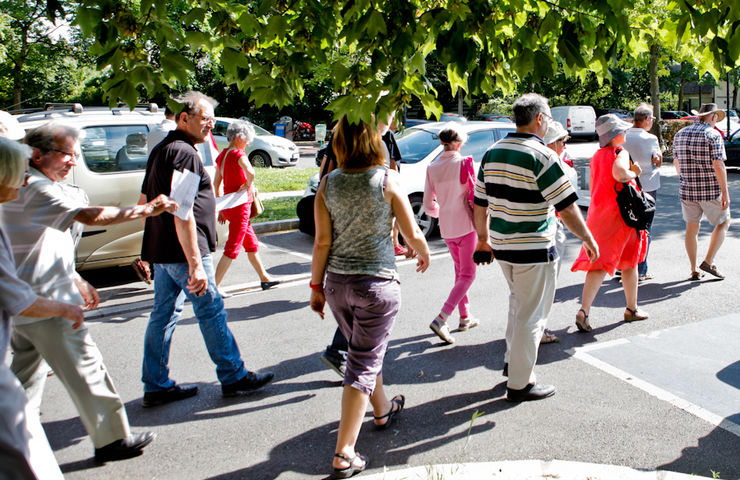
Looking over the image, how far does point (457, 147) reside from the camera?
5195 millimetres

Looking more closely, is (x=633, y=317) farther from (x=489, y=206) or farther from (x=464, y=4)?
(x=464, y=4)

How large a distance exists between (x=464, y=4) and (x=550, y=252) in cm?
172

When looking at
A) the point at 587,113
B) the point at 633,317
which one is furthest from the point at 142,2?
the point at 587,113

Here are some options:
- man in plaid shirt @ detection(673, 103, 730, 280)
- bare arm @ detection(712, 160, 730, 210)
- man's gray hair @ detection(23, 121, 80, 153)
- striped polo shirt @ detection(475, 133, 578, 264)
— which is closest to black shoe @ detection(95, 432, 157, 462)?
man's gray hair @ detection(23, 121, 80, 153)

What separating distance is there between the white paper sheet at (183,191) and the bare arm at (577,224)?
224cm

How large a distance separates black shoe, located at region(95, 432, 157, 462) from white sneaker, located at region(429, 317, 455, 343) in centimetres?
234

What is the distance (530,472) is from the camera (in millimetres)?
3178

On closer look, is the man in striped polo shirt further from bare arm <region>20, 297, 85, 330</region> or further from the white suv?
the white suv

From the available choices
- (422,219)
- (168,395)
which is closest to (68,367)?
(168,395)

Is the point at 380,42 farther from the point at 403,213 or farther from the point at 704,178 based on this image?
the point at 704,178

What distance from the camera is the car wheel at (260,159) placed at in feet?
66.7

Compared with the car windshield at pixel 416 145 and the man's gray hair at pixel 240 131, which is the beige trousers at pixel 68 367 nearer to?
the man's gray hair at pixel 240 131

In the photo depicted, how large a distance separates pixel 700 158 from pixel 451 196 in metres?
3.06

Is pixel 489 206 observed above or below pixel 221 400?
above
